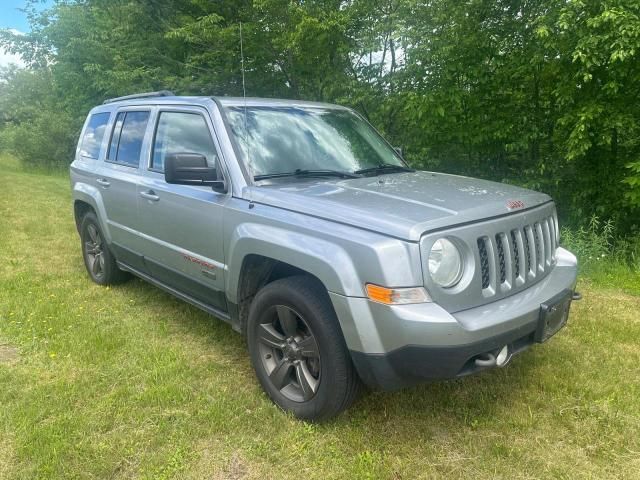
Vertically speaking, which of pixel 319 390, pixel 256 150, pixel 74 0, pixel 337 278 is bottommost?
pixel 319 390

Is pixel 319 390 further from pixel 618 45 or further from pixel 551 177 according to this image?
pixel 551 177

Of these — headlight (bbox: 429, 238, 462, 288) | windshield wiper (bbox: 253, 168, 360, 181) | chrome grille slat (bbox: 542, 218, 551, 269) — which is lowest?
chrome grille slat (bbox: 542, 218, 551, 269)

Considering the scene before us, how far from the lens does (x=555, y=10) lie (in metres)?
6.53

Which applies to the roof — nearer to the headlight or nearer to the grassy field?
the grassy field

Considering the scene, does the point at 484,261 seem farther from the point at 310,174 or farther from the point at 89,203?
the point at 89,203

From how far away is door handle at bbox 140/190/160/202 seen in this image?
152 inches

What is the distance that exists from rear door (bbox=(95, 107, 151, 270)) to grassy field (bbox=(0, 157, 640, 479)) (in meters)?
0.69

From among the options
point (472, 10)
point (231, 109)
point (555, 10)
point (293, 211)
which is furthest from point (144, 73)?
point (293, 211)

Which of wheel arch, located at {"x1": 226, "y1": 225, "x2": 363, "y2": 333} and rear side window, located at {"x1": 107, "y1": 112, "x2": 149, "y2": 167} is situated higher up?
rear side window, located at {"x1": 107, "y1": 112, "x2": 149, "y2": 167}

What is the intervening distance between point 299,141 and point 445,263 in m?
1.59

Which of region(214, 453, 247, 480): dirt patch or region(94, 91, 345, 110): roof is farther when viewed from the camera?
region(94, 91, 345, 110): roof

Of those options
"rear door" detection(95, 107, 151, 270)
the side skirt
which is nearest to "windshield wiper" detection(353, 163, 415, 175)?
the side skirt

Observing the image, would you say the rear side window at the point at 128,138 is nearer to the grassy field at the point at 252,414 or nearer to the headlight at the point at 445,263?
the grassy field at the point at 252,414

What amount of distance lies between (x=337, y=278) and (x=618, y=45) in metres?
5.20
